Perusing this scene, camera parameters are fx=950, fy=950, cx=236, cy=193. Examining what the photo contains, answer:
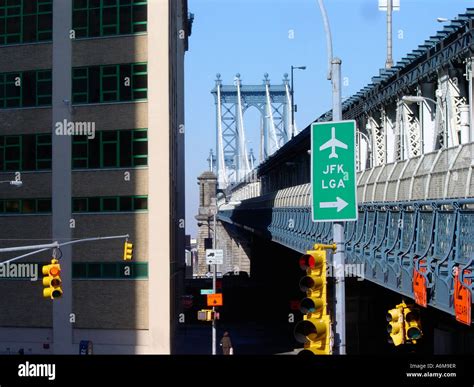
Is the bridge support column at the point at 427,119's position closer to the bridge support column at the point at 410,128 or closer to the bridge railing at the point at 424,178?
the bridge support column at the point at 410,128

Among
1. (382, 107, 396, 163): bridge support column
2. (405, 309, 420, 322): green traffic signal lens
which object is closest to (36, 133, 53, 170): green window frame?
(382, 107, 396, 163): bridge support column

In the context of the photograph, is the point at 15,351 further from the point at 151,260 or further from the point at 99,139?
the point at 99,139

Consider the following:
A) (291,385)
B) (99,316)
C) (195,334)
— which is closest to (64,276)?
(99,316)

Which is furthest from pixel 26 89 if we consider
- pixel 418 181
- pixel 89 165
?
pixel 418 181

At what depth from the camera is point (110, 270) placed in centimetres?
4403

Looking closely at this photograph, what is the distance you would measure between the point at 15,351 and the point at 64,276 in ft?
13.8

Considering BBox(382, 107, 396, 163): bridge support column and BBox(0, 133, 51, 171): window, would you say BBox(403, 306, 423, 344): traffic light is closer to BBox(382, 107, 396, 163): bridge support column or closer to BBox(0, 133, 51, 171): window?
BBox(382, 107, 396, 163): bridge support column

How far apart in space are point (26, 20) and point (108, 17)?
4149 millimetres

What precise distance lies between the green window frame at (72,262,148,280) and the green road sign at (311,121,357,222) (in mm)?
31490

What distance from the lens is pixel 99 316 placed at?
43.7 metres

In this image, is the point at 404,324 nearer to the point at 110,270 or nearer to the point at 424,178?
the point at 424,178

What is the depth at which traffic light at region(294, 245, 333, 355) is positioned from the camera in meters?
11.4

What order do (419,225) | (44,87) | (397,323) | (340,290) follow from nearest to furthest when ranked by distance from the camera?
(340,290), (397,323), (419,225), (44,87)

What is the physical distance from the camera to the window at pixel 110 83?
145 feet
